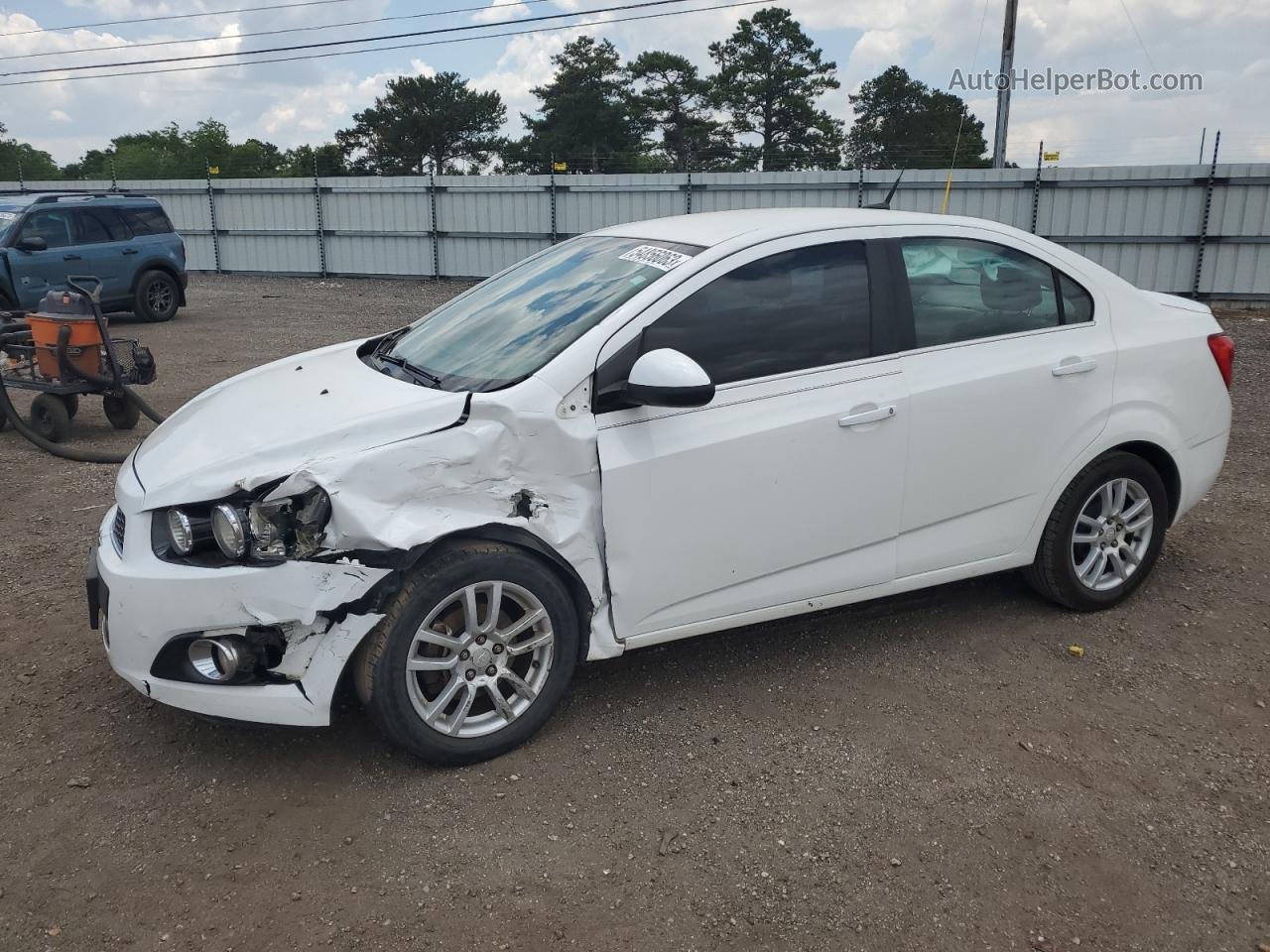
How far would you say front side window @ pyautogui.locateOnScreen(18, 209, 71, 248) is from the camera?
1362cm

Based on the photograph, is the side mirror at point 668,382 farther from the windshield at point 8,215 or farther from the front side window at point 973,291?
the windshield at point 8,215

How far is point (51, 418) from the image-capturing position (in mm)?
7566

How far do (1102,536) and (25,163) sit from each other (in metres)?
68.1

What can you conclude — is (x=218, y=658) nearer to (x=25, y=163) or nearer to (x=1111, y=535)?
(x=1111, y=535)

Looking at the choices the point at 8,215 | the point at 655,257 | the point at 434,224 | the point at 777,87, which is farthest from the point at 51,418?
the point at 777,87

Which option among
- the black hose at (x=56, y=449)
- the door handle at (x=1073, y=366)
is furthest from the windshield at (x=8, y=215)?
the door handle at (x=1073, y=366)

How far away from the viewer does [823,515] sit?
3635 millimetres

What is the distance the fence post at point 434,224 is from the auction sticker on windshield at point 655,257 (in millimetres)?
19221

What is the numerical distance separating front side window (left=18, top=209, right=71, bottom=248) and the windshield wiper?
12.2m

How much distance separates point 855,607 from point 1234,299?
15369mm

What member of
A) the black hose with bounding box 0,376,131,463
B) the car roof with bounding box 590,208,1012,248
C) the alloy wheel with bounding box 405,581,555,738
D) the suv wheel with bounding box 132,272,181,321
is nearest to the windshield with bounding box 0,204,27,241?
the suv wheel with bounding box 132,272,181,321

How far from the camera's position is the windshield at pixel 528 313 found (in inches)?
136

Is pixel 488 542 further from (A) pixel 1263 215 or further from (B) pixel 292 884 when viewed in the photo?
(A) pixel 1263 215

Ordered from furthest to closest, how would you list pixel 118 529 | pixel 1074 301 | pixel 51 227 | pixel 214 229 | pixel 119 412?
pixel 214 229
pixel 51 227
pixel 119 412
pixel 1074 301
pixel 118 529
